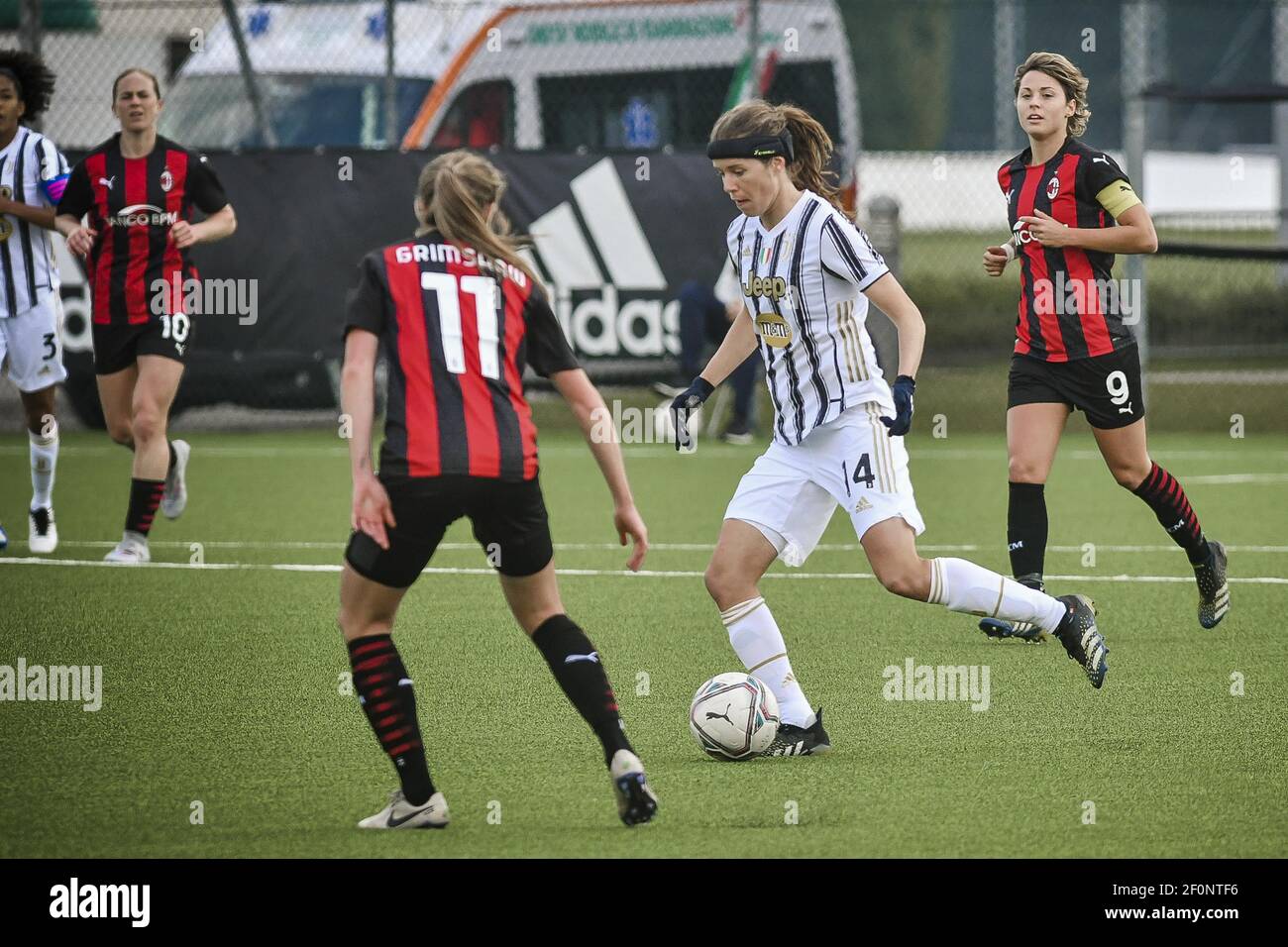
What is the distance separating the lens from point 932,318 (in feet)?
64.6

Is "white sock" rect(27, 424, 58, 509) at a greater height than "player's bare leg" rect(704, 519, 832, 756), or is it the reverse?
"white sock" rect(27, 424, 58, 509)

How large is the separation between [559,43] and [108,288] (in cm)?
957

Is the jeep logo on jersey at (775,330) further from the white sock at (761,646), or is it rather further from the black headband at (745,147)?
the white sock at (761,646)

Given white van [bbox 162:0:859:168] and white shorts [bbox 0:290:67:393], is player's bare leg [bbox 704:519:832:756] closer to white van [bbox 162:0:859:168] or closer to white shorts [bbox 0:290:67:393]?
white shorts [bbox 0:290:67:393]

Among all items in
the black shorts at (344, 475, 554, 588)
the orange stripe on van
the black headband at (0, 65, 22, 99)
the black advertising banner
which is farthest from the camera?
the orange stripe on van

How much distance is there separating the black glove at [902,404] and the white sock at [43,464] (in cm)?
557

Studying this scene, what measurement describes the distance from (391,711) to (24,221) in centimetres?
573

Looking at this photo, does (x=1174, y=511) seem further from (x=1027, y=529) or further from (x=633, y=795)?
(x=633, y=795)

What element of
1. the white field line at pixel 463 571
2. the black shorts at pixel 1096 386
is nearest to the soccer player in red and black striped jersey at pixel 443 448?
the black shorts at pixel 1096 386

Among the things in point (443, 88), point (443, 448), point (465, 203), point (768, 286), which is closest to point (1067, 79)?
point (768, 286)

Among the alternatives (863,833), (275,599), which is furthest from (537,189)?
A: (863,833)

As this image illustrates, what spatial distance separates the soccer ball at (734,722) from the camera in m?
5.32

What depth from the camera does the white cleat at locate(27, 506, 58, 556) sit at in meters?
9.40

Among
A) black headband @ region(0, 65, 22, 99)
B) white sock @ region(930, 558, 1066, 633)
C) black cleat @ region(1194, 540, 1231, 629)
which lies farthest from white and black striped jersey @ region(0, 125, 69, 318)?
black cleat @ region(1194, 540, 1231, 629)
